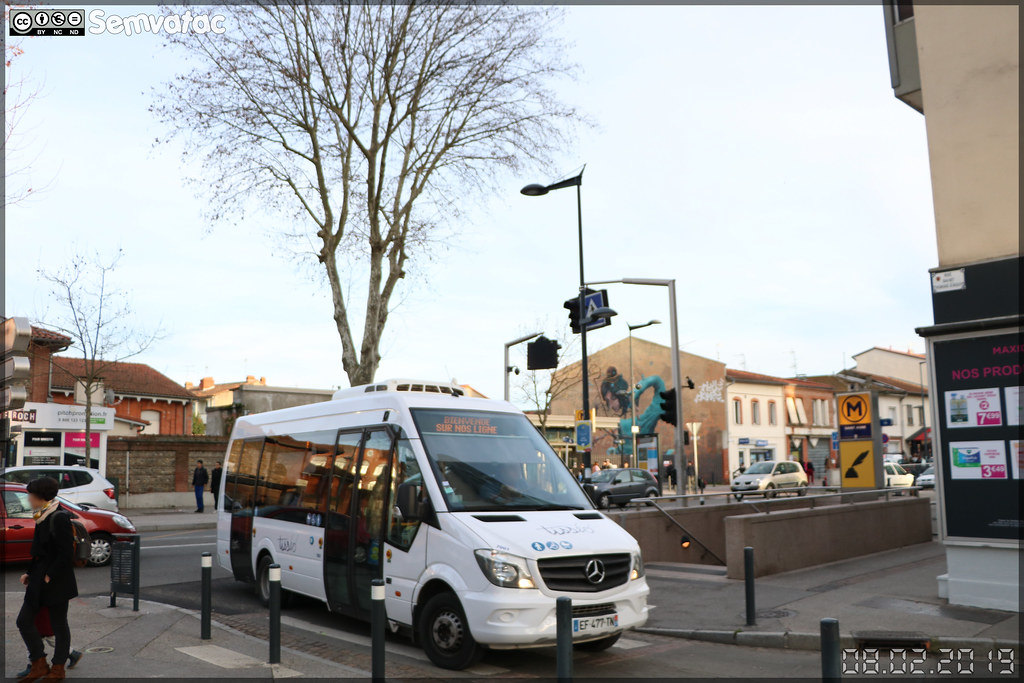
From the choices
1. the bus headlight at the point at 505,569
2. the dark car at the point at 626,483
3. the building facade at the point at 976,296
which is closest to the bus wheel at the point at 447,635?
the bus headlight at the point at 505,569

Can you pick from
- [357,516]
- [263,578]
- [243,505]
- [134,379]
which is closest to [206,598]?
[357,516]

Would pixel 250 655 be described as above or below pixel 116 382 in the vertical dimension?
below

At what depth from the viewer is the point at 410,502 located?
308 inches

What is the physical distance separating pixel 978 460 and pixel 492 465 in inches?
221

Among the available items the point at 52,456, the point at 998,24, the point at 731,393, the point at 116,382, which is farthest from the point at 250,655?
the point at 731,393

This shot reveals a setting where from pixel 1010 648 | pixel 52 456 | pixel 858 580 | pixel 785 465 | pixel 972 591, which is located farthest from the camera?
pixel 785 465

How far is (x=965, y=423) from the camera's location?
32.3ft

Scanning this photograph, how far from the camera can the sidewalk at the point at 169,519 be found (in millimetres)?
23353

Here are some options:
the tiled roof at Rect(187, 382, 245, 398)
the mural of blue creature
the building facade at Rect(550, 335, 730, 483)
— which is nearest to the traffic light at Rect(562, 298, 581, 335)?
the building facade at Rect(550, 335, 730, 483)

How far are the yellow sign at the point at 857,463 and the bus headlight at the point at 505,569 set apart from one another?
1250 centimetres

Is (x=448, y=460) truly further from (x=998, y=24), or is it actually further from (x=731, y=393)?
(x=731, y=393)

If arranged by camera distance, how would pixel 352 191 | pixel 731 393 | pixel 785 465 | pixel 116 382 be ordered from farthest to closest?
pixel 731 393, pixel 116 382, pixel 785 465, pixel 352 191

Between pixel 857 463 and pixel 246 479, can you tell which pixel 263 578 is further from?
pixel 857 463

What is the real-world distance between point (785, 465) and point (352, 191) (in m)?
24.6
